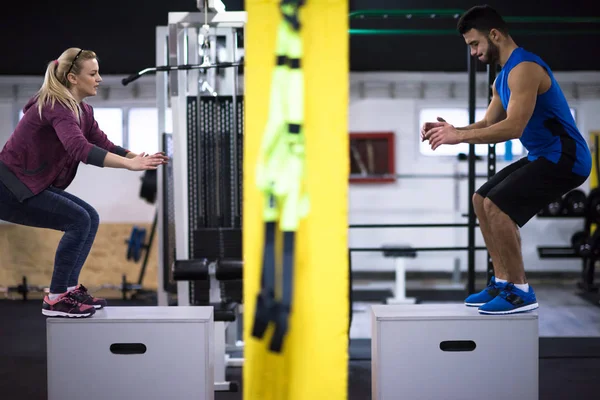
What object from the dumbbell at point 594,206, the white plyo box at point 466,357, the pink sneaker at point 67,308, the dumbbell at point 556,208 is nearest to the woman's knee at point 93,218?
the pink sneaker at point 67,308

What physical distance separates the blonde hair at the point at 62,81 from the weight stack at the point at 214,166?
102 centimetres

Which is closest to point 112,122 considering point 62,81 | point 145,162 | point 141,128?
point 141,128

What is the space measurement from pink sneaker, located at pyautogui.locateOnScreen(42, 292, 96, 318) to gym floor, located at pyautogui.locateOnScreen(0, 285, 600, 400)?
31 cm

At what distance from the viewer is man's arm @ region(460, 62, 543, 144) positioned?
85.4 inches

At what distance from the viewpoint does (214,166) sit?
138 inches

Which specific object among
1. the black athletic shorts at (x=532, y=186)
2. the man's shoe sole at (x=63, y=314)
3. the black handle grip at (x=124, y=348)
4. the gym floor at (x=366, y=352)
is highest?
the black athletic shorts at (x=532, y=186)

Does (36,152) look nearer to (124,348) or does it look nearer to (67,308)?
(67,308)

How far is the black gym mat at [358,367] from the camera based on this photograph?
10.3ft

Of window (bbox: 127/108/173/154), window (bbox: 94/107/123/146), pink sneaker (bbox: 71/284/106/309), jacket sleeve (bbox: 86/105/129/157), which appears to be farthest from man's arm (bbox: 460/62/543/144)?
window (bbox: 94/107/123/146)

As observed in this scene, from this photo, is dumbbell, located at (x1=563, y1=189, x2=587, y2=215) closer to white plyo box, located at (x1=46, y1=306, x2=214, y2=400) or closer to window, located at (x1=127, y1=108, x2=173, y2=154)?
window, located at (x1=127, y1=108, x2=173, y2=154)

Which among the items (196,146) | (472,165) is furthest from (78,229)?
(472,165)

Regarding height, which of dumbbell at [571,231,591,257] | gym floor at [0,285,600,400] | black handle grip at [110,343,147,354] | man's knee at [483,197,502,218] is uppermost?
man's knee at [483,197,502,218]

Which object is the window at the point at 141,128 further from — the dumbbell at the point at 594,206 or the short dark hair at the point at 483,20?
the short dark hair at the point at 483,20

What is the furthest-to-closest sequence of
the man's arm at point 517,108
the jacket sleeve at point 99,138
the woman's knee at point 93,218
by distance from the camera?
the jacket sleeve at point 99,138
the woman's knee at point 93,218
the man's arm at point 517,108
